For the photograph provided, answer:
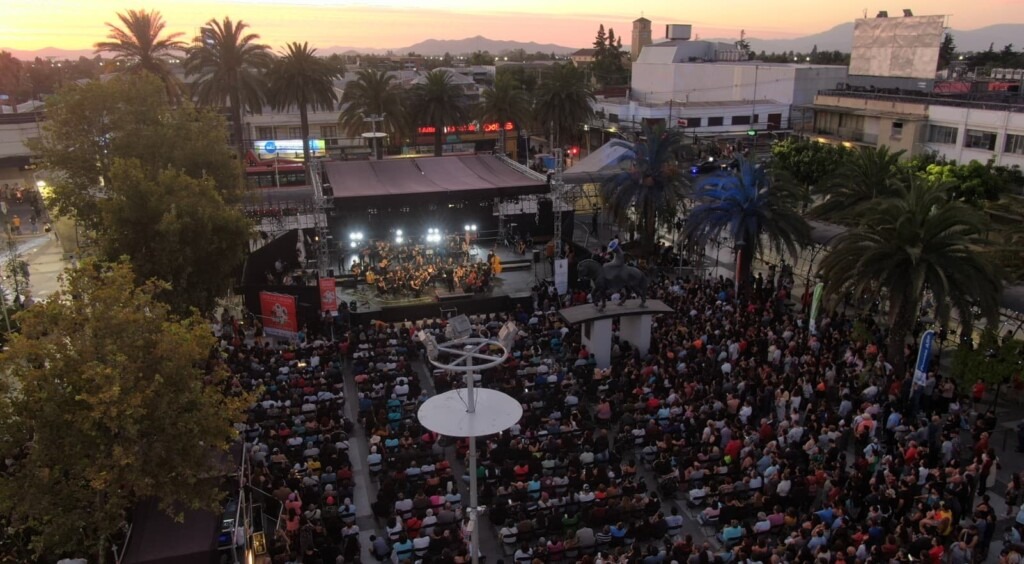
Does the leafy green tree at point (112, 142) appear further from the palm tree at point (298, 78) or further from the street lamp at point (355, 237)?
the palm tree at point (298, 78)

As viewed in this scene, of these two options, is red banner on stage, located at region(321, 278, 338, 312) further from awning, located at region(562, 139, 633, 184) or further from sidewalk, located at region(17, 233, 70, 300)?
awning, located at region(562, 139, 633, 184)

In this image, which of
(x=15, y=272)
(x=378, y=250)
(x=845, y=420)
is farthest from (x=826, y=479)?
(x=15, y=272)

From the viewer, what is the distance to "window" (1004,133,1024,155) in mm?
38562

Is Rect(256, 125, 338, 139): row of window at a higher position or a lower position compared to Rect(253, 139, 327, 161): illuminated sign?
higher

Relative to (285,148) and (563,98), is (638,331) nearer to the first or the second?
(563,98)

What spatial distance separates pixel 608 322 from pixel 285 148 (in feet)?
142

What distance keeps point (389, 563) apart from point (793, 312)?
18.6 m

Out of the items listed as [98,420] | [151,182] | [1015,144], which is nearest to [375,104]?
[151,182]

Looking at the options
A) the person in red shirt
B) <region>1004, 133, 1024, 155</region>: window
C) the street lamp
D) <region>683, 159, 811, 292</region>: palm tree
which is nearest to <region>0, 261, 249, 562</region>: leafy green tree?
the person in red shirt

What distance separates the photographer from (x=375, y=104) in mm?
45750

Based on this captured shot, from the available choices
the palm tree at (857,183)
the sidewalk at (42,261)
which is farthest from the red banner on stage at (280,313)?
the palm tree at (857,183)

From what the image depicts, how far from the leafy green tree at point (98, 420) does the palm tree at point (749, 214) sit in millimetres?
19694

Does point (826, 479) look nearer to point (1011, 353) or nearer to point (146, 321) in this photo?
point (1011, 353)

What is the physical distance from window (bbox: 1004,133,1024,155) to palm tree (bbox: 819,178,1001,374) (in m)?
23.9
